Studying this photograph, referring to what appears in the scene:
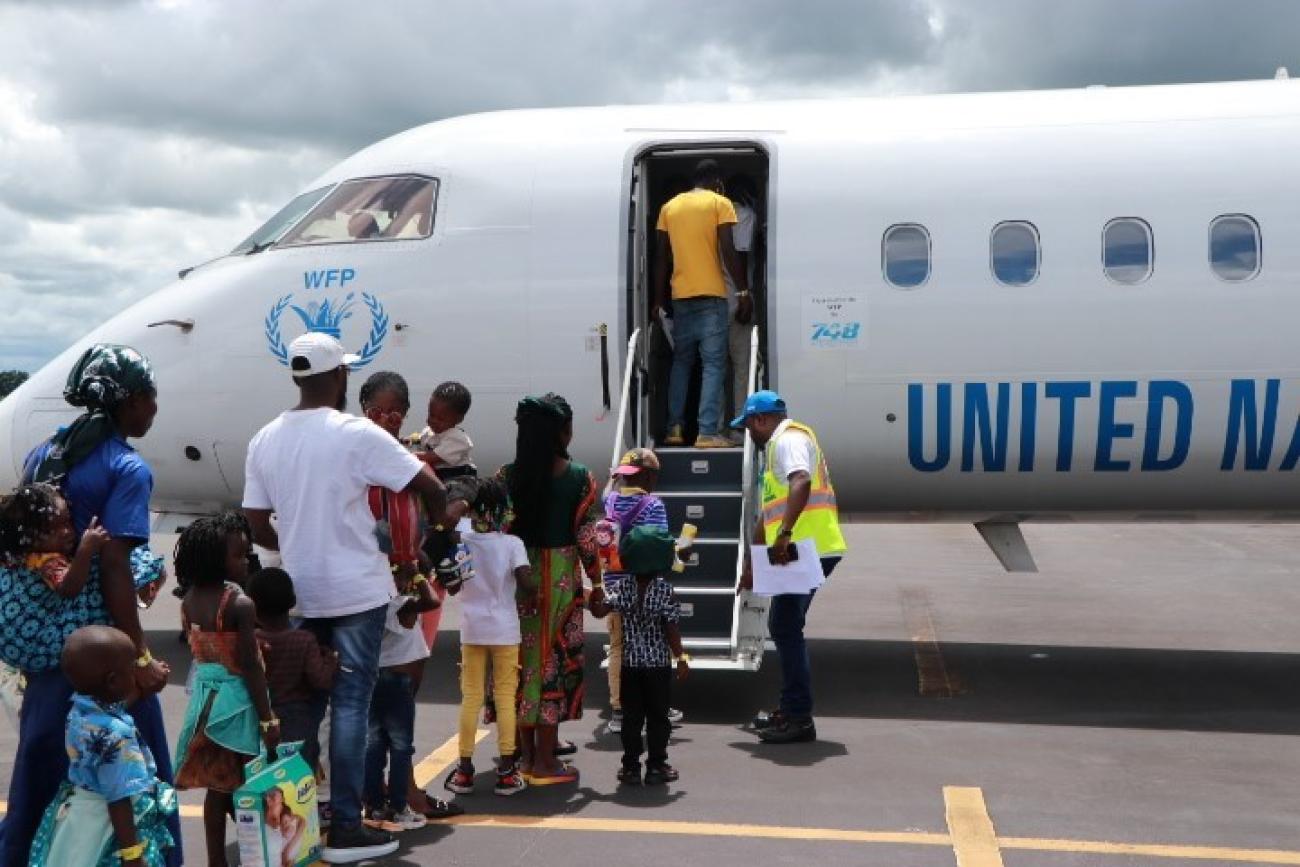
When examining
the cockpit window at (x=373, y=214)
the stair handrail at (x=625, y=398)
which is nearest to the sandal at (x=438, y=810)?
the stair handrail at (x=625, y=398)

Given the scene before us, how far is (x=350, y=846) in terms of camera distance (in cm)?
484

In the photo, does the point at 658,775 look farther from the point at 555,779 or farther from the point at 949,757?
the point at 949,757

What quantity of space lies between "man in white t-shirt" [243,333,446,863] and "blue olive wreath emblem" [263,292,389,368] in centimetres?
330

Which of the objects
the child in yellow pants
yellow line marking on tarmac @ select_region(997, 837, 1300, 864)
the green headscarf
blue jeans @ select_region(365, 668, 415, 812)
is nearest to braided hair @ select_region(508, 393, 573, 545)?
the child in yellow pants

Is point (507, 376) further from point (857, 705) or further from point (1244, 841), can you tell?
point (1244, 841)

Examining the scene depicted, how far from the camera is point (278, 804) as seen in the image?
14.0 feet

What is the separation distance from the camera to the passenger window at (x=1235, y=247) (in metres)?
7.56

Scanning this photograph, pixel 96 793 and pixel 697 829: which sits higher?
pixel 96 793

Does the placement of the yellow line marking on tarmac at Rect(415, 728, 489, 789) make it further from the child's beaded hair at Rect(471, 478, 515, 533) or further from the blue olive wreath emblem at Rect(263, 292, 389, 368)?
the blue olive wreath emblem at Rect(263, 292, 389, 368)

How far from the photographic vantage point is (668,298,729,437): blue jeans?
8.18 metres

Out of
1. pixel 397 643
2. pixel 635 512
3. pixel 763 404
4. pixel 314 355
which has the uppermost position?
pixel 314 355

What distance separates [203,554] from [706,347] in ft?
14.6

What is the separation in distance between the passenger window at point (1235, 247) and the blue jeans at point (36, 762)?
6.57m

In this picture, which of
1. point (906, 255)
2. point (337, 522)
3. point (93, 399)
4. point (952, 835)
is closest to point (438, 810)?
point (337, 522)
